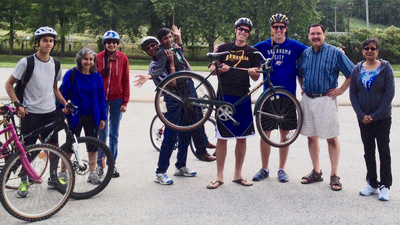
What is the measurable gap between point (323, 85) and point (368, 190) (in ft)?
4.46

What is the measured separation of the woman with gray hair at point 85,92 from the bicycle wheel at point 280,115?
199 centimetres

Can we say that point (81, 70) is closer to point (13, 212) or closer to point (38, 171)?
point (38, 171)

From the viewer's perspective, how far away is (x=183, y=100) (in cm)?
617

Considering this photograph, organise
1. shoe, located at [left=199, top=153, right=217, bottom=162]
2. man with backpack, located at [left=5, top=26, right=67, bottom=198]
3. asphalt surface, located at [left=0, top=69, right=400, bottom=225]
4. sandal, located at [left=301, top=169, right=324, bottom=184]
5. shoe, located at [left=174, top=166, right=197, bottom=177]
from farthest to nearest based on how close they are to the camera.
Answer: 1. shoe, located at [left=199, top=153, right=217, bottom=162]
2. shoe, located at [left=174, top=166, right=197, bottom=177]
3. sandal, located at [left=301, top=169, right=324, bottom=184]
4. man with backpack, located at [left=5, top=26, right=67, bottom=198]
5. asphalt surface, located at [left=0, top=69, right=400, bottom=225]

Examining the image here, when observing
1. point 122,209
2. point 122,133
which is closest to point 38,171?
point 122,209

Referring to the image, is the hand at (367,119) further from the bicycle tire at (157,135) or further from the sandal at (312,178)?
the bicycle tire at (157,135)

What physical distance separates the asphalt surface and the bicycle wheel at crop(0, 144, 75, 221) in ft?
0.41

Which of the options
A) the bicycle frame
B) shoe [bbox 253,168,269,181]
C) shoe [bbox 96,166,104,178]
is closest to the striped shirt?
shoe [bbox 253,168,269,181]

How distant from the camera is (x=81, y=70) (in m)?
6.02

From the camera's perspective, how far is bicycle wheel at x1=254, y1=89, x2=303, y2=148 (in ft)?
20.3

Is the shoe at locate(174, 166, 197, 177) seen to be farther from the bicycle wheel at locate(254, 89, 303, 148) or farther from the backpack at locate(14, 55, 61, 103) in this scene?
the backpack at locate(14, 55, 61, 103)

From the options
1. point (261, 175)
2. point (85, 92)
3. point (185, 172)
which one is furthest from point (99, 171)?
point (261, 175)

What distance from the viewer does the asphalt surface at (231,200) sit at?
16.5 feet

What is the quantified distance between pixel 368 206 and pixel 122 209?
8.75ft
